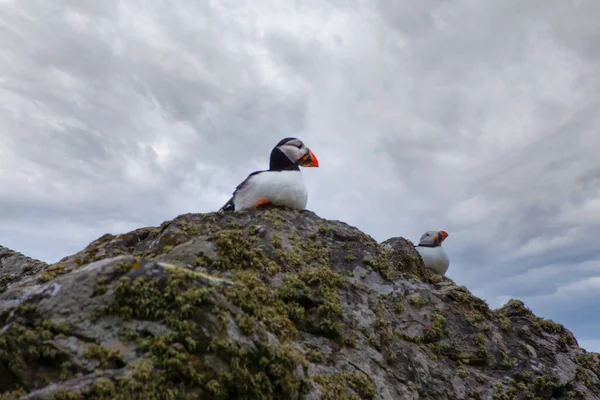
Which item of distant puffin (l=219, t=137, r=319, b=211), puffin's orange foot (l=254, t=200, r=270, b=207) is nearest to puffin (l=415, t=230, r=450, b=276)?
distant puffin (l=219, t=137, r=319, b=211)

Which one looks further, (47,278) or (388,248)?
(388,248)

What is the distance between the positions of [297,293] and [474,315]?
3.07 meters

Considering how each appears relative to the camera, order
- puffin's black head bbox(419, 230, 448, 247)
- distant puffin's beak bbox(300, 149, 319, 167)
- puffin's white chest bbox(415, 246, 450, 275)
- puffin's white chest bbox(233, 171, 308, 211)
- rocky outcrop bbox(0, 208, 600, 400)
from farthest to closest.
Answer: puffin's black head bbox(419, 230, 448, 247)
puffin's white chest bbox(415, 246, 450, 275)
distant puffin's beak bbox(300, 149, 319, 167)
puffin's white chest bbox(233, 171, 308, 211)
rocky outcrop bbox(0, 208, 600, 400)

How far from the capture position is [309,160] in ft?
31.9

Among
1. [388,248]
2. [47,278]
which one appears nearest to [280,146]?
[388,248]

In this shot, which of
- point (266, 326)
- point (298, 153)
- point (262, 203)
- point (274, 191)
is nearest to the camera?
point (266, 326)

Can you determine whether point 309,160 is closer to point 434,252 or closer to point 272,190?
point 272,190

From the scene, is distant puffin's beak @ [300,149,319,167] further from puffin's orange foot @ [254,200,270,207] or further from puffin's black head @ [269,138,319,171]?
puffin's orange foot @ [254,200,270,207]

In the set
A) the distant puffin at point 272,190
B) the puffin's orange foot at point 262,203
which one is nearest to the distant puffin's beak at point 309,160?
the distant puffin at point 272,190

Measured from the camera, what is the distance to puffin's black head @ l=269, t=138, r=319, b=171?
9.29 metres

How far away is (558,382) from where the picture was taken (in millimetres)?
6648

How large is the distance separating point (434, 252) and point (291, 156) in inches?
366

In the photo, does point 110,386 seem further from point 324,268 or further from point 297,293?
point 324,268

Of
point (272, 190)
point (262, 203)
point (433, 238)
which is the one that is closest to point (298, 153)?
point (272, 190)
